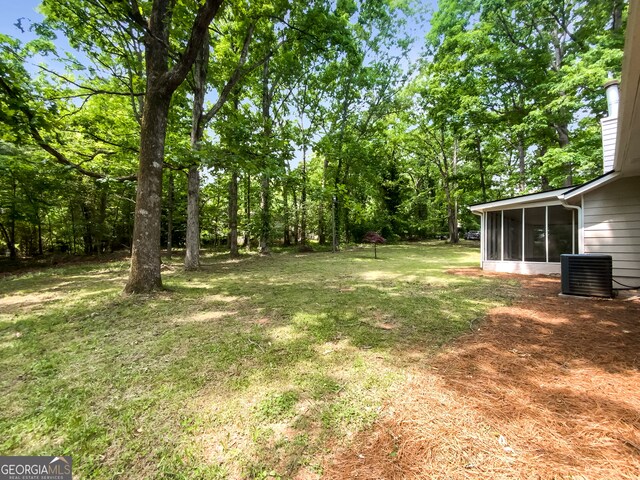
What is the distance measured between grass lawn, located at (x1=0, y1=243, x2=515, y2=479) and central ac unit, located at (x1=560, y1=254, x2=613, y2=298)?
1467 mm

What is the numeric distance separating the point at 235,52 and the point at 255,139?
562cm

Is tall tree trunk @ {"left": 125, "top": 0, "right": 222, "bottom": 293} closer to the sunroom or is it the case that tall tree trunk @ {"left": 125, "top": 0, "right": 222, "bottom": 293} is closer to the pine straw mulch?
the pine straw mulch

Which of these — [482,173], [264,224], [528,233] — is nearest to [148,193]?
[264,224]

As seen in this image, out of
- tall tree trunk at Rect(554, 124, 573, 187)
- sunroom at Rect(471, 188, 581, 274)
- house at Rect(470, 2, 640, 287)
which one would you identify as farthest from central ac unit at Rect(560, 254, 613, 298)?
tall tree trunk at Rect(554, 124, 573, 187)

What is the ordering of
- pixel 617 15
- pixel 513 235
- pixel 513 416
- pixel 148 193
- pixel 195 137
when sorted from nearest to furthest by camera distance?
1. pixel 513 416
2. pixel 148 193
3. pixel 195 137
4. pixel 513 235
5. pixel 617 15

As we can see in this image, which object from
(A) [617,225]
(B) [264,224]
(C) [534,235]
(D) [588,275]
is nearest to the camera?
(D) [588,275]

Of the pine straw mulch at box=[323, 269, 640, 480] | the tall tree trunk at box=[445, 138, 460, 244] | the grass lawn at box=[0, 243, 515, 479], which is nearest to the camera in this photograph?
the pine straw mulch at box=[323, 269, 640, 480]

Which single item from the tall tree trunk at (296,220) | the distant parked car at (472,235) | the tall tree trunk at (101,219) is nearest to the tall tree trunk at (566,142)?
the tall tree trunk at (296,220)

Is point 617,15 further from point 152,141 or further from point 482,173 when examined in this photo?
point 152,141

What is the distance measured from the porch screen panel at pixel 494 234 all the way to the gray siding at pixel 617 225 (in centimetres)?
320

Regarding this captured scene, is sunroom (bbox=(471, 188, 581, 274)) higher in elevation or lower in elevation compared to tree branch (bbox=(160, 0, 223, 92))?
lower

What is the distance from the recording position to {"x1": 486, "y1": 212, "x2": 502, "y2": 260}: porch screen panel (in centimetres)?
952

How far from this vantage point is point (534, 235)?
872 cm

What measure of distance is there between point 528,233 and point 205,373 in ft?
34.2
